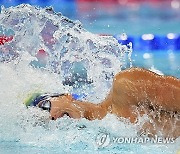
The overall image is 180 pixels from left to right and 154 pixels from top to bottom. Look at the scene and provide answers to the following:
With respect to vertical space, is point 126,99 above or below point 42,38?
below

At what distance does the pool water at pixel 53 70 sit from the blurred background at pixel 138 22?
0.04ft

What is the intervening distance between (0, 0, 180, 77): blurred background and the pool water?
0.01 m

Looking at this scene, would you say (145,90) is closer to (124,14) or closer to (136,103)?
(136,103)

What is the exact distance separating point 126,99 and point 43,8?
42cm

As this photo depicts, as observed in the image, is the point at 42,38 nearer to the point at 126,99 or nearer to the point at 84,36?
the point at 84,36

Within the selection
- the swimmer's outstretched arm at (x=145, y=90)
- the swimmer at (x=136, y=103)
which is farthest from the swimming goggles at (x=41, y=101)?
the swimmer's outstretched arm at (x=145, y=90)

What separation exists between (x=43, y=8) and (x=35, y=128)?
16.3 inches

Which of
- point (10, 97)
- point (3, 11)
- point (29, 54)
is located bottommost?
point (10, 97)

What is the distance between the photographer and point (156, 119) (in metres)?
2.02

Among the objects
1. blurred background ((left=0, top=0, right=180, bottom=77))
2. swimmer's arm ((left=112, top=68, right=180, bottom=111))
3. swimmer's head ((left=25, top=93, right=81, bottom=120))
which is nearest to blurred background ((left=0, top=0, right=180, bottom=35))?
blurred background ((left=0, top=0, right=180, bottom=77))

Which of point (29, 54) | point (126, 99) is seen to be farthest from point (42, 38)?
point (126, 99)

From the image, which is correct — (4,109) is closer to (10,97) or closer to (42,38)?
(10,97)

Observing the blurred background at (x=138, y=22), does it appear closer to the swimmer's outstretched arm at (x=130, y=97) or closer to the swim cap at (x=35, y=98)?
the swimmer's outstretched arm at (x=130, y=97)

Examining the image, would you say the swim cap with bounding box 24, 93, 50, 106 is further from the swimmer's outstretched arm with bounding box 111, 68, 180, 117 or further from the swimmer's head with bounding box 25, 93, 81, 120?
the swimmer's outstretched arm with bounding box 111, 68, 180, 117
